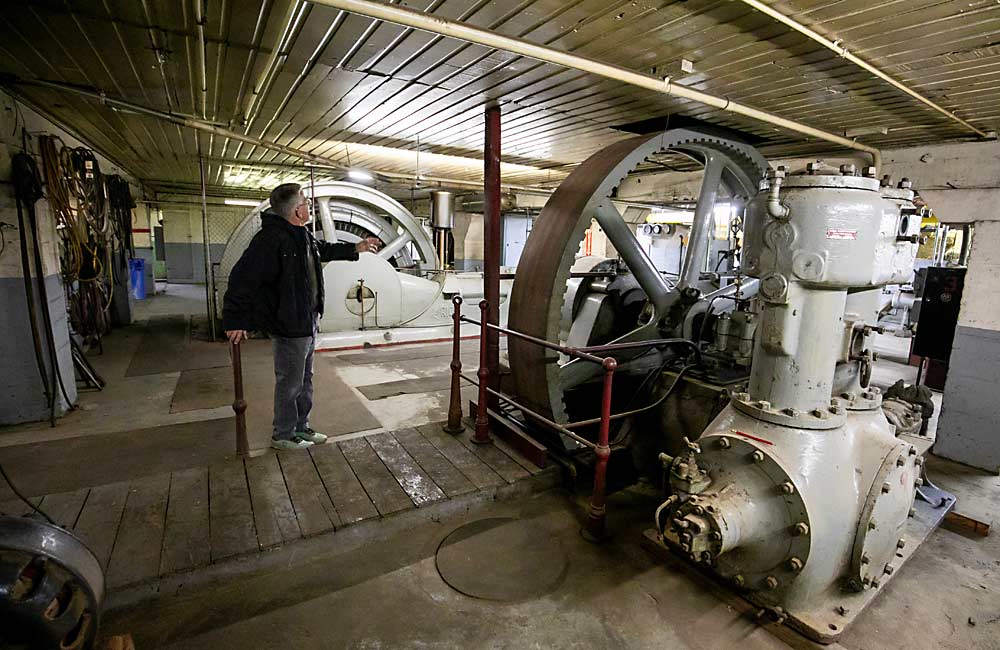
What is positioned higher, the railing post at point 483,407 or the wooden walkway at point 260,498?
the railing post at point 483,407

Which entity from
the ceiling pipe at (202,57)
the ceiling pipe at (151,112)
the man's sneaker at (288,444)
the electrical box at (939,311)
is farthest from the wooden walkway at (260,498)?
the electrical box at (939,311)

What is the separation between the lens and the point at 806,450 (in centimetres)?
211

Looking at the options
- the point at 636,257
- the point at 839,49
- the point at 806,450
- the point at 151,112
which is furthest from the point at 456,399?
the point at 151,112

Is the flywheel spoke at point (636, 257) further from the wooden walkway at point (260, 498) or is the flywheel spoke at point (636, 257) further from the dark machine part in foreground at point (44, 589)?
the dark machine part in foreground at point (44, 589)

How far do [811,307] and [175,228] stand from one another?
676 inches

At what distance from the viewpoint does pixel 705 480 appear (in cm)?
222

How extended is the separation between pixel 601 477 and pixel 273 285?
2281mm

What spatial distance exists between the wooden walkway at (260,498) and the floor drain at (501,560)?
239mm

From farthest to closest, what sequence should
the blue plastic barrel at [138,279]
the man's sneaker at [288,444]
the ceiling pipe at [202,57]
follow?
1. the blue plastic barrel at [138,279]
2. the man's sneaker at [288,444]
3. the ceiling pipe at [202,57]

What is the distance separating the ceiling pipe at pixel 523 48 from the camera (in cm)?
201

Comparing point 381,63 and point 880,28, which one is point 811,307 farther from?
point 381,63

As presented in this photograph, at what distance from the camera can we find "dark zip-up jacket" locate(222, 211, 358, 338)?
296cm

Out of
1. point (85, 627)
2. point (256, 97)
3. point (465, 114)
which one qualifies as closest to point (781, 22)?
point (465, 114)

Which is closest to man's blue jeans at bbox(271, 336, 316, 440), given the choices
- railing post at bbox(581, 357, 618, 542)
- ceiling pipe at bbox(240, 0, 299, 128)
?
ceiling pipe at bbox(240, 0, 299, 128)
